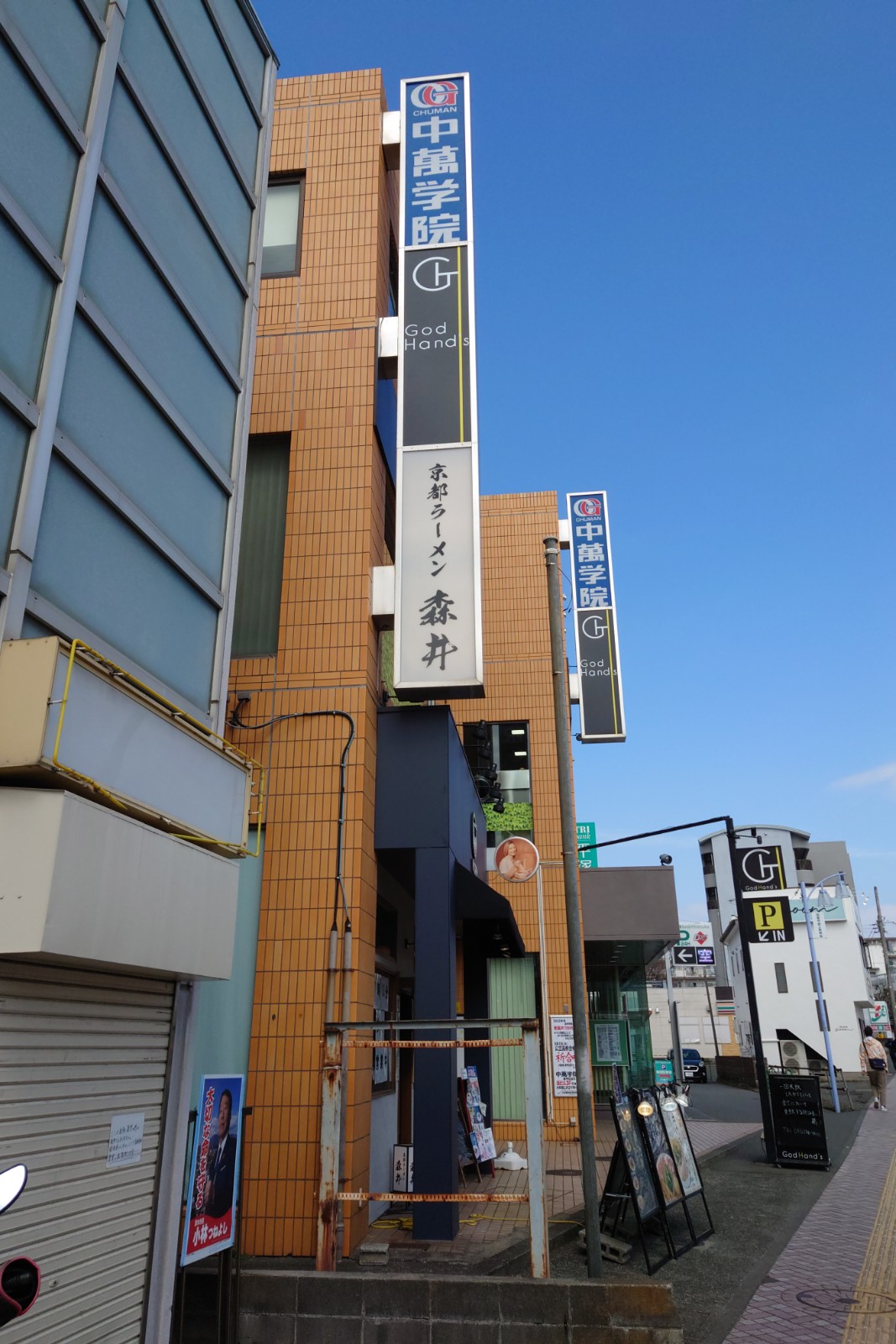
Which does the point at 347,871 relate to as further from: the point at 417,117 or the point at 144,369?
the point at 417,117

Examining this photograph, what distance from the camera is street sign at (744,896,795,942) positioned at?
661 inches

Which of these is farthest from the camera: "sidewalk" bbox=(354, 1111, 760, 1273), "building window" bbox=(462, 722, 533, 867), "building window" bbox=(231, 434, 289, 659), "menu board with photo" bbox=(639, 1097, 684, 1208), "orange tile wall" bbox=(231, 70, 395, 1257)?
"building window" bbox=(462, 722, 533, 867)

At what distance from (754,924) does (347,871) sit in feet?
33.8

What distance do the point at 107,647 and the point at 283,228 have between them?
27.3ft

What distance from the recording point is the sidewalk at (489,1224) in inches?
314

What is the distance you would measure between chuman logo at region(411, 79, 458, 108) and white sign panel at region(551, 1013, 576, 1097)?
14224mm

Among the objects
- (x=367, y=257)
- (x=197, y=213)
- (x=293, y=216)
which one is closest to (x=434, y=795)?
(x=197, y=213)

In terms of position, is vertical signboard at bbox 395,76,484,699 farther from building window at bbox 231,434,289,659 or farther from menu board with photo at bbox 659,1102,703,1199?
menu board with photo at bbox 659,1102,703,1199

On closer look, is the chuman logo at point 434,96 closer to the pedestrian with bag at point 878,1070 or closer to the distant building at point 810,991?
the pedestrian with bag at point 878,1070

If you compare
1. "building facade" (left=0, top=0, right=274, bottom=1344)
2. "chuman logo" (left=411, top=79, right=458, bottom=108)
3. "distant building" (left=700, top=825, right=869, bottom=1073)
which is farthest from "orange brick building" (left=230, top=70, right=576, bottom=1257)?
"distant building" (left=700, top=825, right=869, bottom=1073)

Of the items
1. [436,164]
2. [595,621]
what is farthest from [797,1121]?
[436,164]

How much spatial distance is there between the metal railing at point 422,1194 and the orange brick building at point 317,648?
0.84 meters

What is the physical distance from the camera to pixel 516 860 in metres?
14.8

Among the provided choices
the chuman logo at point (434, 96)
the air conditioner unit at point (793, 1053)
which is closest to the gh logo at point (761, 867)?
the chuman logo at point (434, 96)
